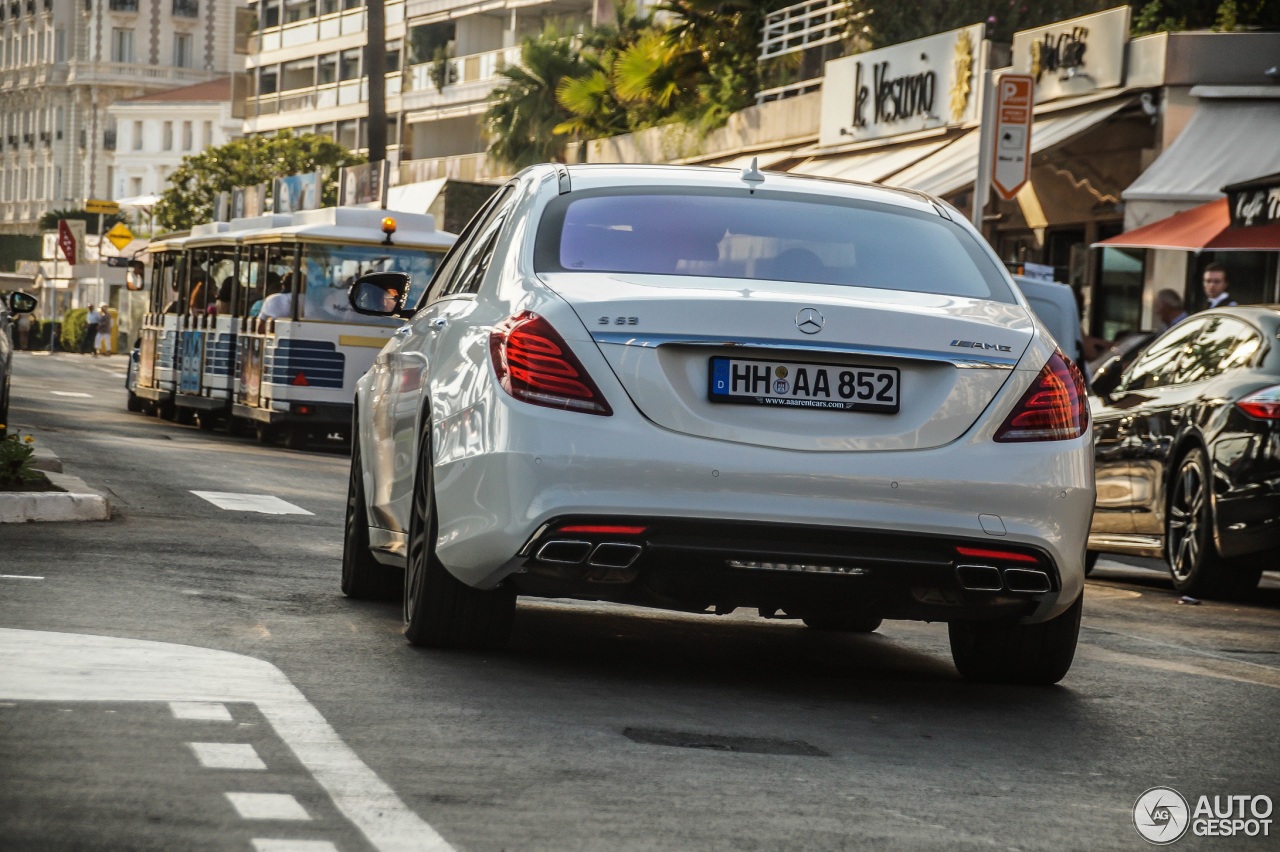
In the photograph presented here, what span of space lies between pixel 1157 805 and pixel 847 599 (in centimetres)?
152

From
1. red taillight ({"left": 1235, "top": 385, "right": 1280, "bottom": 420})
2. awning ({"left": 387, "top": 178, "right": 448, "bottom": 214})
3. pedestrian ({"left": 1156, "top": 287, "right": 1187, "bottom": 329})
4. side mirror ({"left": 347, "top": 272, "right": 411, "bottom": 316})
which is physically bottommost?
red taillight ({"left": 1235, "top": 385, "right": 1280, "bottom": 420})

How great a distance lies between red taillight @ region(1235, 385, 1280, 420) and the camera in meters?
11.4

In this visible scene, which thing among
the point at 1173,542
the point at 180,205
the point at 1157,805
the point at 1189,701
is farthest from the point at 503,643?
the point at 180,205

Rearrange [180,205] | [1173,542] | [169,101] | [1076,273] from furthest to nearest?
[169,101] < [180,205] < [1076,273] < [1173,542]

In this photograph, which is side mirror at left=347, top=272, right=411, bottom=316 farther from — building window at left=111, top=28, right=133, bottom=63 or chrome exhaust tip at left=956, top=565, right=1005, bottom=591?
building window at left=111, top=28, right=133, bottom=63

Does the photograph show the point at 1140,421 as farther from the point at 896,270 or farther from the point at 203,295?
the point at 203,295

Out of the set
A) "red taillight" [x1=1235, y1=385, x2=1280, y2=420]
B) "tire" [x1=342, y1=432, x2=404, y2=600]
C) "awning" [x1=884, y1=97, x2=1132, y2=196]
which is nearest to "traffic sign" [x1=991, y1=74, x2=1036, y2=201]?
"awning" [x1=884, y1=97, x2=1132, y2=196]

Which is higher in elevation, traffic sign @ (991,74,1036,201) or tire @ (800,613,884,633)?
traffic sign @ (991,74,1036,201)

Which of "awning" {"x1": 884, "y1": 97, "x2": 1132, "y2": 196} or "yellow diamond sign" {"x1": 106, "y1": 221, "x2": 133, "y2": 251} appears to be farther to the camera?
"yellow diamond sign" {"x1": 106, "y1": 221, "x2": 133, "y2": 251}

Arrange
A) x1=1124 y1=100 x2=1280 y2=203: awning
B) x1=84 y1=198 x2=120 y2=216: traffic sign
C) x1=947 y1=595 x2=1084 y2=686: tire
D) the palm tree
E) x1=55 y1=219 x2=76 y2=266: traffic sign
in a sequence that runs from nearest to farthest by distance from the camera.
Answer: x1=947 y1=595 x2=1084 y2=686: tire → x1=1124 y1=100 x2=1280 y2=203: awning → the palm tree → x1=84 y1=198 x2=120 y2=216: traffic sign → x1=55 y1=219 x2=76 y2=266: traffic sign

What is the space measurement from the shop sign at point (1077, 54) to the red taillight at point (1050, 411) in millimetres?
19503

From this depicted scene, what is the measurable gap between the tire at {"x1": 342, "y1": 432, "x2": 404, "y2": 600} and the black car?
14.5 feet

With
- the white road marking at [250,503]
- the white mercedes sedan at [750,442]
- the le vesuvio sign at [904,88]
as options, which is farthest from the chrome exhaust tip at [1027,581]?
the le vesuvio sign at [904,88]

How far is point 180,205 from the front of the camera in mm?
75312
